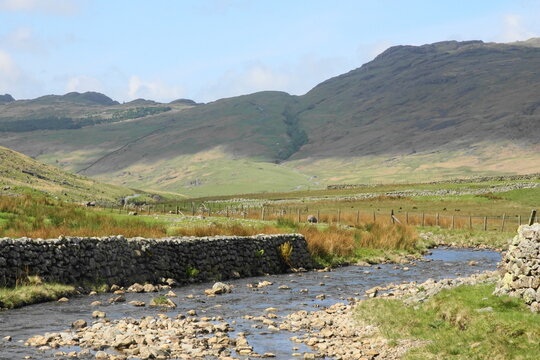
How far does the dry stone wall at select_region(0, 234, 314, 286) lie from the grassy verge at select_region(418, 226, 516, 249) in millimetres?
22758

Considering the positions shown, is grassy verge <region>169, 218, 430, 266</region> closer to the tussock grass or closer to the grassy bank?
the tussock grass

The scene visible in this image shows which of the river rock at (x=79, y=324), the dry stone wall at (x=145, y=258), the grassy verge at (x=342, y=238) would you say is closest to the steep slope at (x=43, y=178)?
the grassy verge at (x=342, y=238)

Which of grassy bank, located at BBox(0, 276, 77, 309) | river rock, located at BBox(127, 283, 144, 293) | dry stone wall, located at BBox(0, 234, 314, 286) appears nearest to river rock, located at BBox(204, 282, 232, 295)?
river rock, located at BBox(127, 283, 144, 293)

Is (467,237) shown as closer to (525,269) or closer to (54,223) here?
(54,223)

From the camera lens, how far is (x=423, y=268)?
135 ft

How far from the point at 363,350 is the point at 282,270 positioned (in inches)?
847

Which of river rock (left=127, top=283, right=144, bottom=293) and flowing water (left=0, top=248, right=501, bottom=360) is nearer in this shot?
flowing water (left=0, top=248, right=501, bottom=360)

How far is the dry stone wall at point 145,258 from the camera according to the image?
2700cm

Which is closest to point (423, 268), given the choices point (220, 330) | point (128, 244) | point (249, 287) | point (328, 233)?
point (328, 233)

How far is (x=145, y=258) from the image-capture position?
32219mm

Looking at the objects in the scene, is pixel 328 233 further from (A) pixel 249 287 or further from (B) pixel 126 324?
(B) pixel 126 324

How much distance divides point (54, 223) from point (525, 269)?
27.6m

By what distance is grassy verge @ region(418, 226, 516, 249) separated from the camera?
5838 centimetres

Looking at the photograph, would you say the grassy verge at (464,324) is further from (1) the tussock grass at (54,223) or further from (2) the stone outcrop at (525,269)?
(1) the tussock grass at (54,223)
